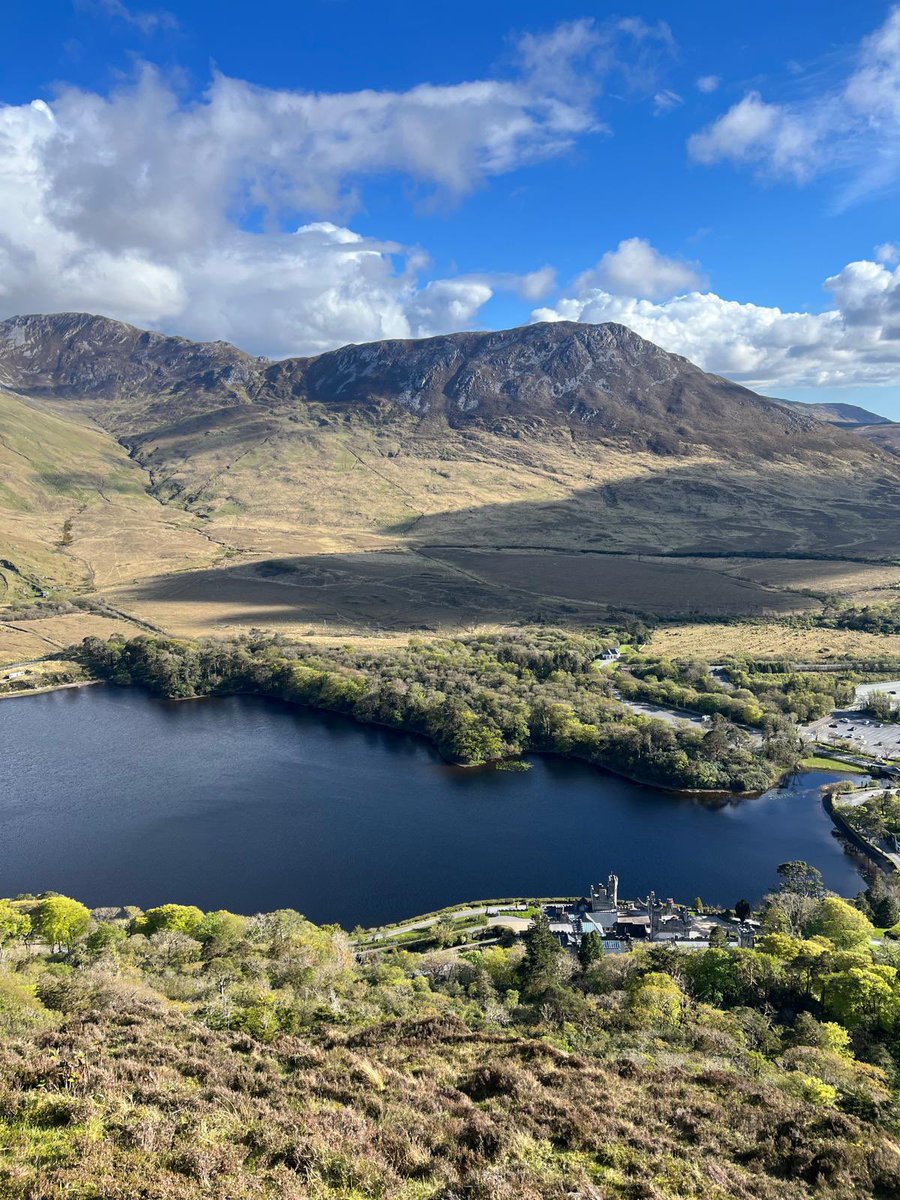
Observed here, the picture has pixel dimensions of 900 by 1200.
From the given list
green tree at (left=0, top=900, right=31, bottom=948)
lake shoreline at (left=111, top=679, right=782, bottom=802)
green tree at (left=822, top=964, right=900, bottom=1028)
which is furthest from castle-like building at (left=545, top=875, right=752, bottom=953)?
green tree at (left=0, top=900, right=31, bottom=948)

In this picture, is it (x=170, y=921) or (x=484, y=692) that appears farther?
(x=484, y=692)

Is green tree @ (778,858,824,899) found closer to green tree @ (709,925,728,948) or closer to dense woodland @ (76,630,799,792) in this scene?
green tree @ (709,925,728,948)

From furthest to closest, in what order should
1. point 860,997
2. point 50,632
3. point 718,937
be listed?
point 50,632
point 718,937
point 860,997

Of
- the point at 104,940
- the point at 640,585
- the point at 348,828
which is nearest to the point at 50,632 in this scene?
the point at 348,828

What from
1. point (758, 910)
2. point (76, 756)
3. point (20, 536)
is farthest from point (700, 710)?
point (20, 536)

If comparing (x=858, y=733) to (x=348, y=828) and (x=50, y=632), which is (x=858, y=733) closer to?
(x=348, y=828)

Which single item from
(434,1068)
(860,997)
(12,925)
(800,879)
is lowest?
(800,879)

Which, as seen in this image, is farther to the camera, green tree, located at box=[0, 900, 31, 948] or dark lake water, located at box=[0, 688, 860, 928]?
dark lake water, located at box=[0, 688, 860, 928]
